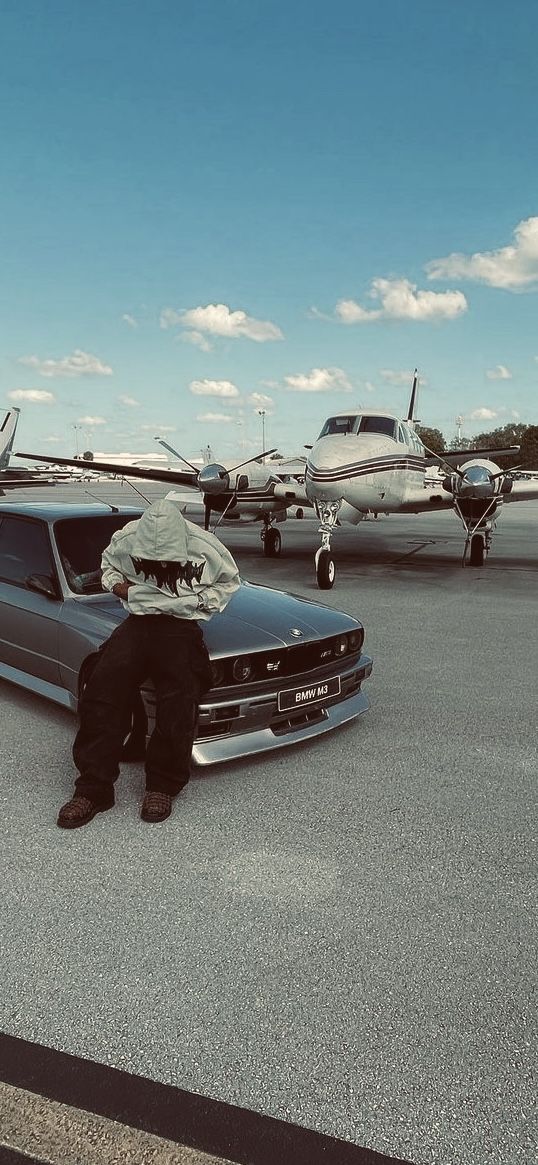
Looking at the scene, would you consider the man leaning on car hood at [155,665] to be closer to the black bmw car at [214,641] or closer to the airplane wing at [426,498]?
the black bmw car at [214,641]

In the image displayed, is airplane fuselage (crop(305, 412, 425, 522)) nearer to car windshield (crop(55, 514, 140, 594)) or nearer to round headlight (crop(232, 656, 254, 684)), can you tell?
→ car windshield (crop(55, 514, 140, 594))

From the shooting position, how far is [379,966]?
2723mm

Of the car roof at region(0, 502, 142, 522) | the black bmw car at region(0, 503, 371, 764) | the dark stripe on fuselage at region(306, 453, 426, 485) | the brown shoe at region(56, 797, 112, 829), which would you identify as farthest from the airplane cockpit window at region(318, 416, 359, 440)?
the brown shoe at region(56, 797, 112, 829)

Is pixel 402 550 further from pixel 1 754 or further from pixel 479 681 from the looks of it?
pixel 1 754

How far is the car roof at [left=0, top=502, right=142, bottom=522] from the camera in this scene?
5703 millimetres

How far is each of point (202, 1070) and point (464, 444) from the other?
15512 centimetres

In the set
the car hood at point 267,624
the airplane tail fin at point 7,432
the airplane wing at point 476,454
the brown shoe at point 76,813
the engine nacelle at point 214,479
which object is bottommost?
the brown shoe at point 76,813

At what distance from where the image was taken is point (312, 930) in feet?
9.60

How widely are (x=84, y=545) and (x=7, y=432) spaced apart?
3625 cm

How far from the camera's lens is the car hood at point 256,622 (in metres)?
4.39

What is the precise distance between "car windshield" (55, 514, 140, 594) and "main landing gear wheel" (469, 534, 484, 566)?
10444mm

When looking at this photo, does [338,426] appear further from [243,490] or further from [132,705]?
[132,705]

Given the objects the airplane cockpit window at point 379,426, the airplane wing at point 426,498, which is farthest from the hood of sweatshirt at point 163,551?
the airplane wing at point 426,498

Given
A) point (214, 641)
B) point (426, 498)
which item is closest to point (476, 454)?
point (426, 498)
